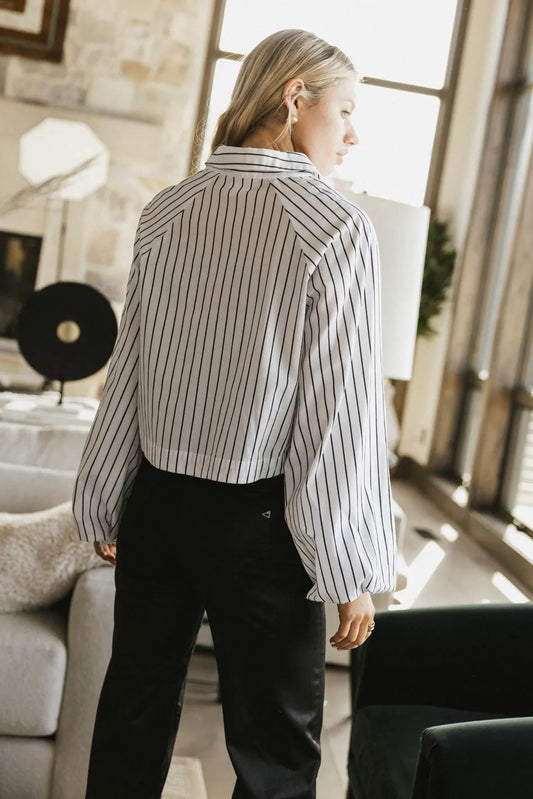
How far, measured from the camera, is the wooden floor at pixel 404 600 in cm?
231

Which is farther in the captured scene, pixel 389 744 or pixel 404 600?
pixel 404 600

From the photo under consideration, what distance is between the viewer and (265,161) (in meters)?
1.23

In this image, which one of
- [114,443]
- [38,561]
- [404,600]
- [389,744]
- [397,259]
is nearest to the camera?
[114,443]

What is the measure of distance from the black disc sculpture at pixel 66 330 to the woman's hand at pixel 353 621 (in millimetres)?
1931

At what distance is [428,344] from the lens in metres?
6.80

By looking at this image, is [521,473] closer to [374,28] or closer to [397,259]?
[397,259]

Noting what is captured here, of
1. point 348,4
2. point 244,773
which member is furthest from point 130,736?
point 348,4

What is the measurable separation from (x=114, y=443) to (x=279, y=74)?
60cm

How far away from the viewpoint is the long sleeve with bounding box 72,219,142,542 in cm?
139

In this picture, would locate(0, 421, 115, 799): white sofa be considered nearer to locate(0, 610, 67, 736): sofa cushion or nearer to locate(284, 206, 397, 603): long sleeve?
locate(0, 610, 67, 736): sofa cushion

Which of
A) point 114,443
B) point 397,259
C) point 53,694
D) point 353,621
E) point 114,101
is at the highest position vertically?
point 114,101

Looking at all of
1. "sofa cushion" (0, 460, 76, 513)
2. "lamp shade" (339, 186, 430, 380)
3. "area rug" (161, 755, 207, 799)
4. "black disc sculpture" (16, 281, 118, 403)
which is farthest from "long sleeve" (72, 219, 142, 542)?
"black disc sculpture" (16, 281, 118, 403)

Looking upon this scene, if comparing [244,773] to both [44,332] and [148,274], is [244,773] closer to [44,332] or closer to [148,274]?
[148,274]

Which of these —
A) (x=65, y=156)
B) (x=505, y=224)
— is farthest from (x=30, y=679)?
(x=65, y=156)
